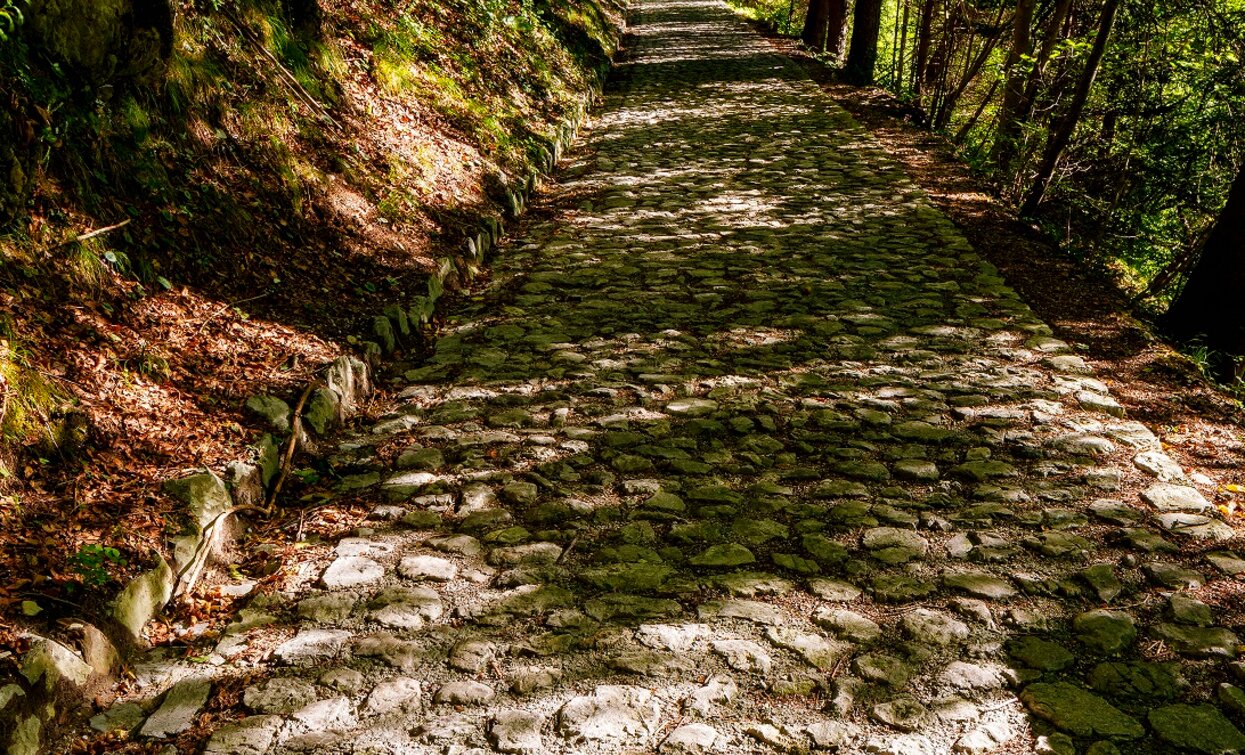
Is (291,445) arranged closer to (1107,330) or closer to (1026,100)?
(1107,330)

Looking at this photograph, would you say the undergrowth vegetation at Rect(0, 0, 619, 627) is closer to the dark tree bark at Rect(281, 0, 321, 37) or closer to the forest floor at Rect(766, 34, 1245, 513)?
the dark tree bark at Rect(281, 0, 321, 37)

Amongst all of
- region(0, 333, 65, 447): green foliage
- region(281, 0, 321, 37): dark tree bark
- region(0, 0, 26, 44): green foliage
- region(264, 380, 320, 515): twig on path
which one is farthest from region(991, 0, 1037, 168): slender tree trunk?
region(0, 333, 65, 447): green foliage

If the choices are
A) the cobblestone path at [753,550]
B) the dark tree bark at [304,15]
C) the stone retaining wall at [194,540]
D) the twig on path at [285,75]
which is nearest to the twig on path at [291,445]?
the stone retaining wall at [194,540]

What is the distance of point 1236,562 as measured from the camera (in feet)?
11.5

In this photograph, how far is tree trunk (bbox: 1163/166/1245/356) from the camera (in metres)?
5.76

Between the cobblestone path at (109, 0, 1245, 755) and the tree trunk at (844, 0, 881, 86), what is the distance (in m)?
11.0

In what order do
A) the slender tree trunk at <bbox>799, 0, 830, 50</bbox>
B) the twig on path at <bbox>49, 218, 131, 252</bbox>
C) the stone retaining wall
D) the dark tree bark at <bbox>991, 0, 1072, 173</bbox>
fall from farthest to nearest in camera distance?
the slender tree trunk at <bbox>799, 0, 830, 50</bbox>, the dark tree bark at <bbox>991, 0, 1072, 173</bbox>, the twig on path at <bbox>49, 218, 131, 252</bbox>, the stone retaining wall

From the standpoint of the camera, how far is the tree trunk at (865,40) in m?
16.2

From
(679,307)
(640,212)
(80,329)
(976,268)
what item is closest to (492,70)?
(640,212)

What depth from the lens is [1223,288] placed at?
19.2ft

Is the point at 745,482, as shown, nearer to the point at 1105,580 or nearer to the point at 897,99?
the point at 1105,580

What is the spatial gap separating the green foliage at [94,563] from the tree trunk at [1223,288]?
7.10 m

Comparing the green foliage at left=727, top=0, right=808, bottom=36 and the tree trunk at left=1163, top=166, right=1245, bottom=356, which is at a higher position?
the green foliage at left=727, top=0, right=808, bottom=36

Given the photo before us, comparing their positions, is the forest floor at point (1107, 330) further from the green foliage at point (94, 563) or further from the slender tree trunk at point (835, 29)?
the slender tree trunk at point (835, 29)
